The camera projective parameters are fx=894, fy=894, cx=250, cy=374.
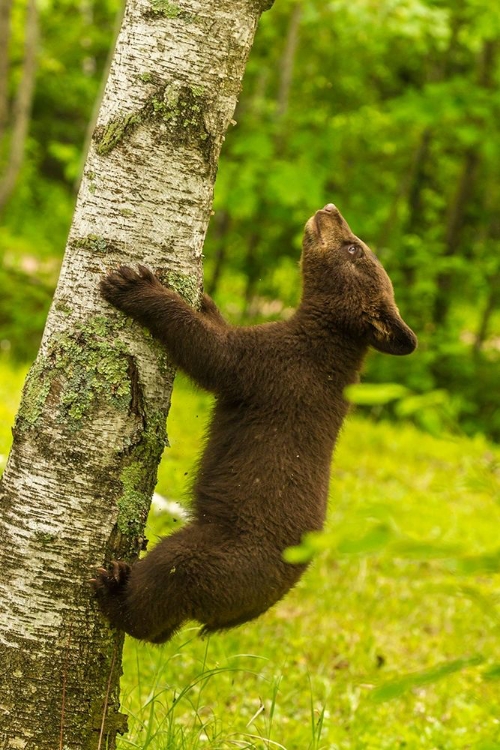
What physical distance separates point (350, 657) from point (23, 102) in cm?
713

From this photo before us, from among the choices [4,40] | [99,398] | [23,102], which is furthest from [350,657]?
[23,102]

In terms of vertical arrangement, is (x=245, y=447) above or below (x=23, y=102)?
below

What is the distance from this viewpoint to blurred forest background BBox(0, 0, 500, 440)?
9.72 metres

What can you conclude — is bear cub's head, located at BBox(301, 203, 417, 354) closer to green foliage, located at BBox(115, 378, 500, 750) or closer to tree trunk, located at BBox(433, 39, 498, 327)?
green foliage, located at BBox(115, 378, 500, 750)

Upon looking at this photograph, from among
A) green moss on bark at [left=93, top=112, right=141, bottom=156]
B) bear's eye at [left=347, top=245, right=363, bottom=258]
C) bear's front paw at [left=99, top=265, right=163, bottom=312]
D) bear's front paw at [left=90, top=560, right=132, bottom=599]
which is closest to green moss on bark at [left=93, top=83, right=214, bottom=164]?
green moss on bark at [left=93, top=112, right=141, bottom=156]

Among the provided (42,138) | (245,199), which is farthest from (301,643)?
(42,138)

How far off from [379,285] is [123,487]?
1.32 metres

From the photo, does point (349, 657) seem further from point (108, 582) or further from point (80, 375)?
point (80, 375)

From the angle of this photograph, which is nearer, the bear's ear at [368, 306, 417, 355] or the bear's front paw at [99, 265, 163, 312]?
the bear's front paw at [99, 265, 163, 312]

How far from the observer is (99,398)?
2.71 metres

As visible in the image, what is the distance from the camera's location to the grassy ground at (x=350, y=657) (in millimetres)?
1618

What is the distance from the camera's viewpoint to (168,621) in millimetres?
2775

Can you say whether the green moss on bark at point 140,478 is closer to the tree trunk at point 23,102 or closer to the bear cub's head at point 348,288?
the bear cub's head at point 348,288

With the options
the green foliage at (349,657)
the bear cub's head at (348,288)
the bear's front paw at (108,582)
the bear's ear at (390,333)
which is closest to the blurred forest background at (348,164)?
the green foliage at (349,657)
